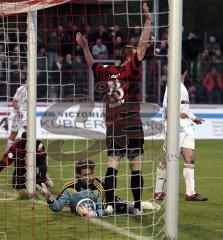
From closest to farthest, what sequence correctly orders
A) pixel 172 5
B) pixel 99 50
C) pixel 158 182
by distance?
pixel 172 5 < pixel 158 182 < pixel 99 50

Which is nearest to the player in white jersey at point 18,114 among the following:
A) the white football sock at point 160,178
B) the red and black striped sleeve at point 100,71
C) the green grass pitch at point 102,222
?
the green grass pitch at point 102,222

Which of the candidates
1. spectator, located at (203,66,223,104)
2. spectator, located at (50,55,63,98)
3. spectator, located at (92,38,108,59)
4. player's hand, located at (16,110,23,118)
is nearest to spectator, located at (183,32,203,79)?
spectator, located at (203,66,223,104)

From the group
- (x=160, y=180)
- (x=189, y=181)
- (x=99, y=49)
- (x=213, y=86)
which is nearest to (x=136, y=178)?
(x=160, y=180)

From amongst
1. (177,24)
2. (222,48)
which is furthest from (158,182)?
(222,48)

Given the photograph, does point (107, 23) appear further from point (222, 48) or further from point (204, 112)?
point (204, 112)

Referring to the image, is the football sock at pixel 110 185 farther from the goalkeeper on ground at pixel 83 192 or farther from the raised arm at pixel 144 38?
the raised arm at pixel 144 38

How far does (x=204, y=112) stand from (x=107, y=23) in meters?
7.61

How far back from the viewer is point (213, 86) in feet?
93.8

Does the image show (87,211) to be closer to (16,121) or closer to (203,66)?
(16,121)

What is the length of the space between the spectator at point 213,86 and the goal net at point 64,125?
82.1 inches

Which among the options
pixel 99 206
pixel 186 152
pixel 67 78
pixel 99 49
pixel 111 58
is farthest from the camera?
pixel 67 78

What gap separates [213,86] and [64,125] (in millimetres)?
6419

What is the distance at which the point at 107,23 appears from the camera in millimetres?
31578

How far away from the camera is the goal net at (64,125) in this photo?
10.5m
